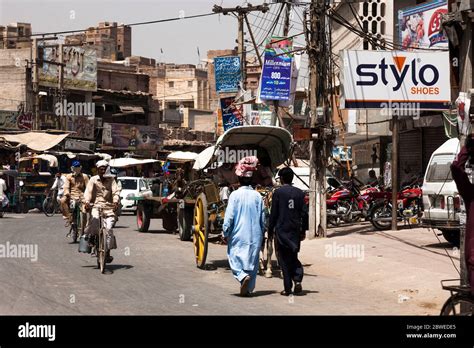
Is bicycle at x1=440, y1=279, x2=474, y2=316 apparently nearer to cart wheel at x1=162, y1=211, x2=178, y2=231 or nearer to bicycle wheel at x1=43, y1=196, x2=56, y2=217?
cart wheel at x1=162, y1=211, x2=178, y2=231

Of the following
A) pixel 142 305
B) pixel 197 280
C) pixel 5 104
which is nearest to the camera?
pixel 142 305

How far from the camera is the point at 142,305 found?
37.7ft

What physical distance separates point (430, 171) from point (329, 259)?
139 inches

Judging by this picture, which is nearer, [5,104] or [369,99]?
[369,99]

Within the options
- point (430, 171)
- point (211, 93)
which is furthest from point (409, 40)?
point (211, 93)

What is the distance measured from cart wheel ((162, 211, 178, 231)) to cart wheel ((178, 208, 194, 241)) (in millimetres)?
2474

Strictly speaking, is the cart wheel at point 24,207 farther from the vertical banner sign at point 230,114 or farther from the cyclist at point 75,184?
the cyclist at point 75,184

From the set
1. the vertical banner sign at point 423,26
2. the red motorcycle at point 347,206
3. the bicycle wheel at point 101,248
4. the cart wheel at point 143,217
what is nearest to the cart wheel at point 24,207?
the cart wheel at point 143,217

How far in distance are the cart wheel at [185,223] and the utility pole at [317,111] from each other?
123 inches

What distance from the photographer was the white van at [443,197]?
18125mm

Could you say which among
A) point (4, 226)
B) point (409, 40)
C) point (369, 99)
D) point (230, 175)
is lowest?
point (4, 226)

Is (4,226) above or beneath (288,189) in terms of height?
beneath

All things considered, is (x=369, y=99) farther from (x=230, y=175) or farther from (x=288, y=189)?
(x=288, y=189)

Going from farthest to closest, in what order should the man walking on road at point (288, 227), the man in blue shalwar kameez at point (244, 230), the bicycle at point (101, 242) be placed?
the bicycle at point (101, 242), the man walking on road at point (288, 227), the man in blue shalwar kameez at point (244, 230)
